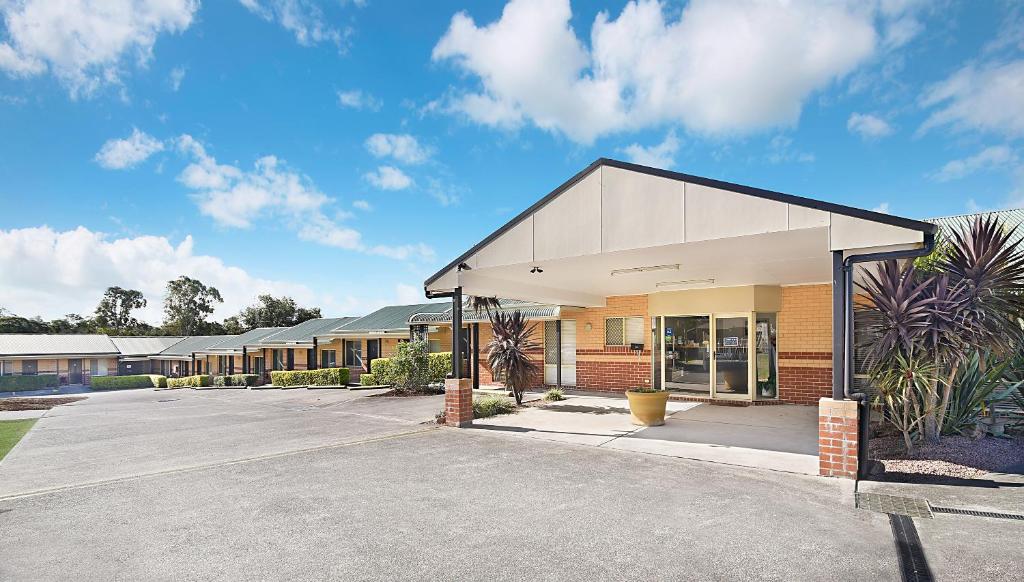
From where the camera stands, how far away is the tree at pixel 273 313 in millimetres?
58062

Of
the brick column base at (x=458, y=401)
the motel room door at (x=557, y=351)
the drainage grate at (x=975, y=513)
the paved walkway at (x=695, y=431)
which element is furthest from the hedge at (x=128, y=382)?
the drainage grate at (x=975, y=513)

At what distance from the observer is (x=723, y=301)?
12.8m

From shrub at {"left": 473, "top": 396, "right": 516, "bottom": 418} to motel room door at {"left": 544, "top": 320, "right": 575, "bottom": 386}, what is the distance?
4.59m

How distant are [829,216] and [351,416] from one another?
35.8ft

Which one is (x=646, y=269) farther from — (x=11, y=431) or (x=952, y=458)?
(x=11, y=431)

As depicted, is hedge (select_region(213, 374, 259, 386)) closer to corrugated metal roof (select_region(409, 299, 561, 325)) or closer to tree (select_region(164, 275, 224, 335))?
corrugated metal roof (select_region(409, 299, 561, 325))

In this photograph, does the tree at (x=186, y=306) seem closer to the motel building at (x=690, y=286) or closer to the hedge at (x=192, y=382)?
the hedge at (x=192, y=382)

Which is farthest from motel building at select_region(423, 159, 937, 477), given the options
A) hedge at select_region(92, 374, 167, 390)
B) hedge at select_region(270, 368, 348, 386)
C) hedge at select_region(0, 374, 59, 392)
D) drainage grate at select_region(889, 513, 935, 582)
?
hedge at select_region(0, 374, 59, 392)

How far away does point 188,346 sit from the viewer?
4312 centimetres

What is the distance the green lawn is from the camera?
9797mm

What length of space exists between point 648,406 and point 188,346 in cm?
4494

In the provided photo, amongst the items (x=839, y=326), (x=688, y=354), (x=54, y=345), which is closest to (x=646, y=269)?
(x=839, y=326)

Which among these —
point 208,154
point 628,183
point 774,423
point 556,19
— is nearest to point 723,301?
point 774,423

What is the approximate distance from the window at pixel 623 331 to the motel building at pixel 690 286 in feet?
0.11
